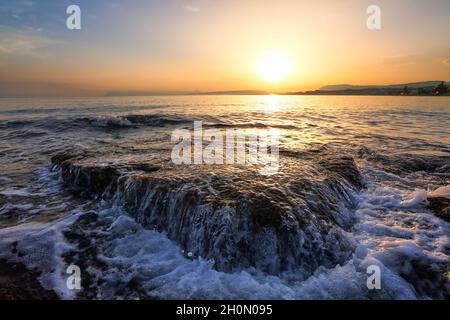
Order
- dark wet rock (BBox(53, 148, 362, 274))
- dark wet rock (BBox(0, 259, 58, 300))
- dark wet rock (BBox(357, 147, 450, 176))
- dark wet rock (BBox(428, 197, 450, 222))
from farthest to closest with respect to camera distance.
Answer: dark wet rock (BBox(357, 147, 450, 176))
dark wet rock (BBox(428, 197, 450, 222))
dark wet rock (BBox(53, 148, 362, 274))
dark wet rock (BBox(0, 259, 58, 300))

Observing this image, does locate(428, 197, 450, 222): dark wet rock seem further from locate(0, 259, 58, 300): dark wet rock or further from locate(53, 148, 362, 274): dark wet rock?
locate(0, 259, 58, 300): dark wet rock

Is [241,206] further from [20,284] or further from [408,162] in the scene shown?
[408,162]

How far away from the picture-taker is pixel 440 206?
7.14 meters

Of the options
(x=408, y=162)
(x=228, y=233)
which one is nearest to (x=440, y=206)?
(x=408, y=162)

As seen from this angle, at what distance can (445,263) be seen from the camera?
16.9ft

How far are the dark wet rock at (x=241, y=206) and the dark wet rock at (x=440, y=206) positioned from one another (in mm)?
1945

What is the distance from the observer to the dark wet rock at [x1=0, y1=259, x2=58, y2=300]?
4.28m

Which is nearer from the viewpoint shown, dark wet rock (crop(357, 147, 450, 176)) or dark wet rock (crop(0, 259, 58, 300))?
dark wet rock (crop(0, 259, 58, 300))

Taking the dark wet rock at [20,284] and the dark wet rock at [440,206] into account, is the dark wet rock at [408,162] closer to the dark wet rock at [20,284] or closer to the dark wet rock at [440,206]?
the dark wet rock at [440,206]

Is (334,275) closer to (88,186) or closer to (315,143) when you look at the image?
(88,186)

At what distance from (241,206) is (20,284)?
4.01m

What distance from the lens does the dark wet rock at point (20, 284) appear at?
14.0 ft

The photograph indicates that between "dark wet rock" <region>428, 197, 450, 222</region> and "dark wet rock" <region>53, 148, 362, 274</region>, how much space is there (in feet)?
6.38

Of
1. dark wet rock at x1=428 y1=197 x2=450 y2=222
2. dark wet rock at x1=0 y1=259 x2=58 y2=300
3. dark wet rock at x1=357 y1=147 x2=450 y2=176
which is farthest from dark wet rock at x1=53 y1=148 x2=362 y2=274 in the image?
dark wet rock at x1=357 y1=147 x2=450 y2=176
